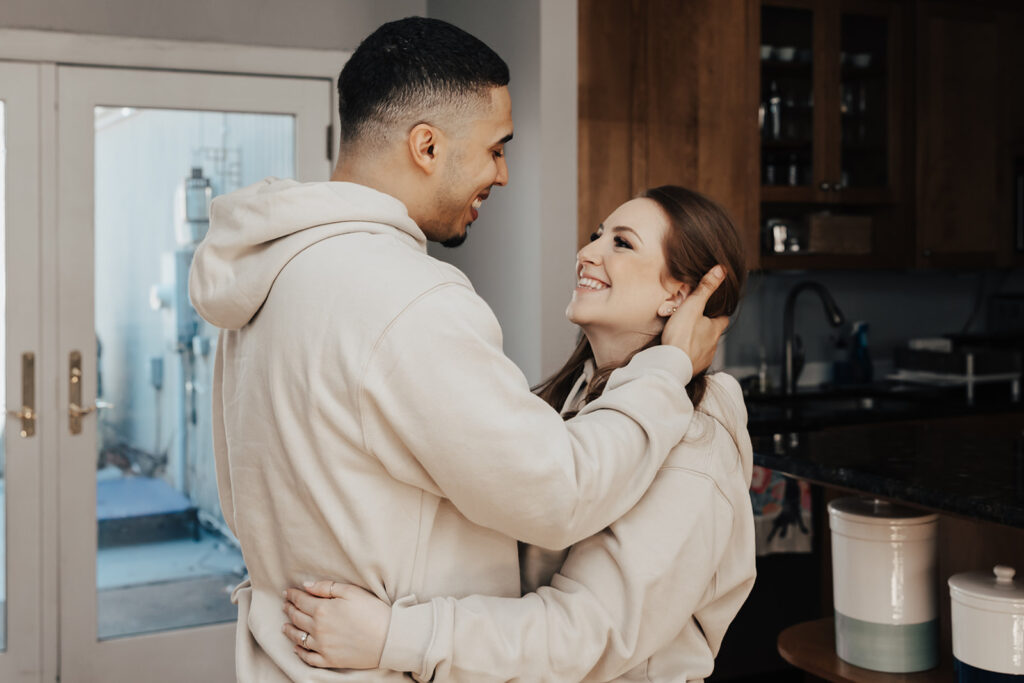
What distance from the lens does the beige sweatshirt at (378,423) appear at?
109cm

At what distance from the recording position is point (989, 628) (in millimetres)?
1685

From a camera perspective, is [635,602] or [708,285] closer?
[635,602]

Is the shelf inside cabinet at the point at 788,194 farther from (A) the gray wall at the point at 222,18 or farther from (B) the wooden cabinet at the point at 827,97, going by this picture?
(A) the gray wall at the point at 222,18

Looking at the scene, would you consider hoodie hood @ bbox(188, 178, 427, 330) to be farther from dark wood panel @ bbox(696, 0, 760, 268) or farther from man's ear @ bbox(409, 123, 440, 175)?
dark wood panel @ bbox(696, 0, 760, 268)

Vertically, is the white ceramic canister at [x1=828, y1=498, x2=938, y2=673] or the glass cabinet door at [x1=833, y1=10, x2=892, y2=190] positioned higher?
the glass cabinet door at [x1=833, y1=10, x2=892, y2=190]

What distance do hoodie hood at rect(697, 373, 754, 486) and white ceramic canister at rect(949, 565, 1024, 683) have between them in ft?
1.70

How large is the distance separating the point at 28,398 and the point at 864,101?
3.41 meters

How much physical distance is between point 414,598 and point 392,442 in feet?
0.64

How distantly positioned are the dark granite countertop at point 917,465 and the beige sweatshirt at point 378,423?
2.47 ft

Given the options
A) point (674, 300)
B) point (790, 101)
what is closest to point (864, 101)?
point (790, 101)

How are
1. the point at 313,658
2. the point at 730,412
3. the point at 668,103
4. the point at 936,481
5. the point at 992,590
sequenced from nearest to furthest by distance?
the point at 313,658, the point at 730,412, the point at 992,590, the point at 936,481, the point at 668,103

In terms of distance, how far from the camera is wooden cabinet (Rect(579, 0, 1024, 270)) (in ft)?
11.2

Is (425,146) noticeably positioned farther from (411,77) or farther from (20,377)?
(20,377)

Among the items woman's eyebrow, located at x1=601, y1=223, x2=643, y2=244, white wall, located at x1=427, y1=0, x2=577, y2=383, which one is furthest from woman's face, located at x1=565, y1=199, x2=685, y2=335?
white wall, located at x1=427, y1=0, x2=577, y2=383
